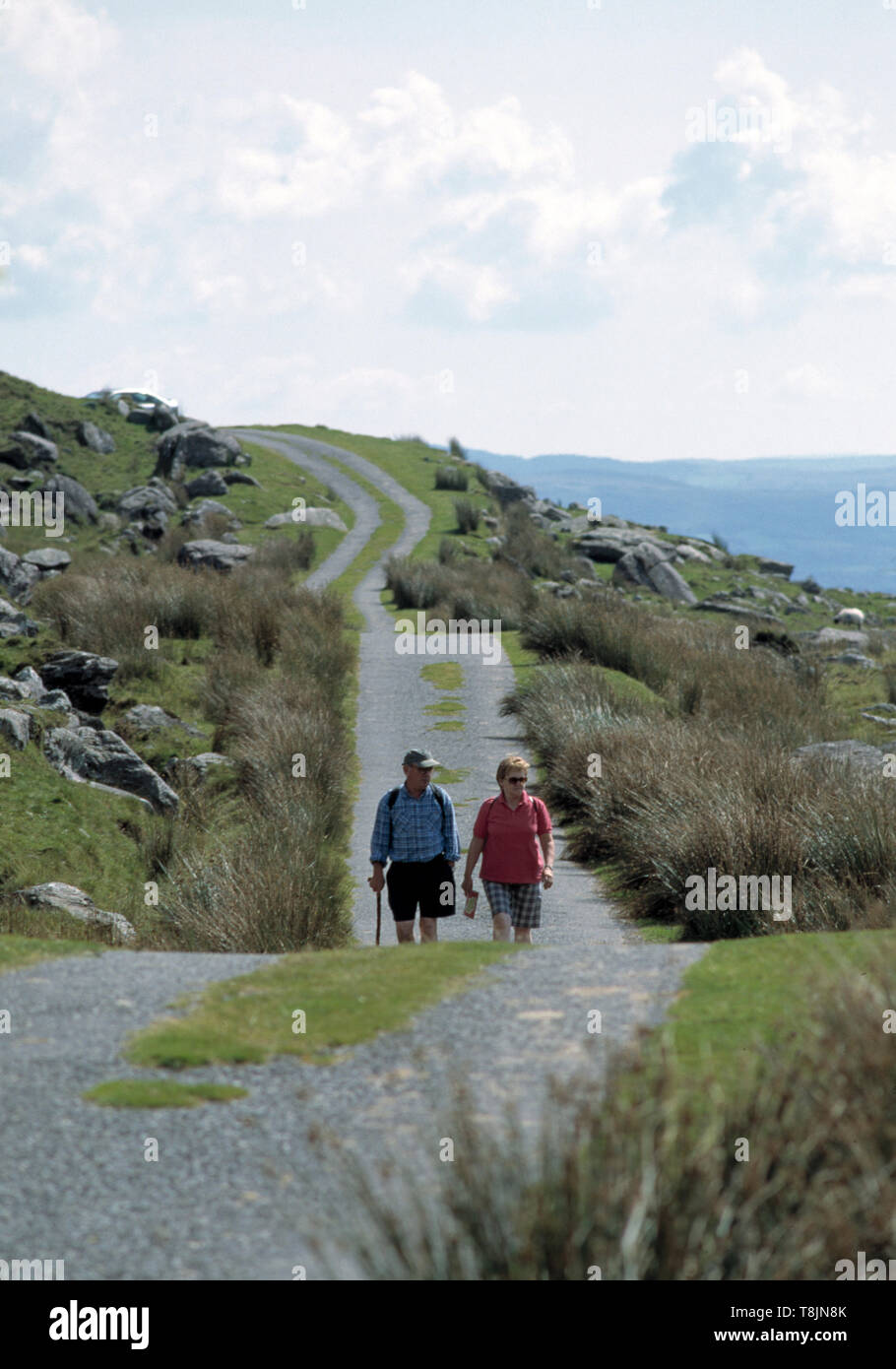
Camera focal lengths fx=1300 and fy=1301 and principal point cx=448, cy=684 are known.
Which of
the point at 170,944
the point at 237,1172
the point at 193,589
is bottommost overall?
the point at 170,944

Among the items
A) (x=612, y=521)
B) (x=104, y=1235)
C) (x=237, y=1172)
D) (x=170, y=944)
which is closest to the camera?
(x=104, y=1235)

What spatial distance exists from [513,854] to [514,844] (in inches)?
2.9

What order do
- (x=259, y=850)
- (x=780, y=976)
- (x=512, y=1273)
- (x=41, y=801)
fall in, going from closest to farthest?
(x=512, y=1273)
(x=780, y=976)
(x=259, y=850)
(x=41, y=801)

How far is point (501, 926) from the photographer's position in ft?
31.1

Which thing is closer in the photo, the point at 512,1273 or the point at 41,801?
the point at 512,1273

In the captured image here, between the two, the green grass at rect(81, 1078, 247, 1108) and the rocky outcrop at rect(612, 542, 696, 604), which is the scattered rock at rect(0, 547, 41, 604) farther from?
the rocky outcrop at rect(612, 542, 696, 604)

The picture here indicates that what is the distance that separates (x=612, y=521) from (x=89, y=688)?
4706 centimetres

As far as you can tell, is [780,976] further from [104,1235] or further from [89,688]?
[89,688]

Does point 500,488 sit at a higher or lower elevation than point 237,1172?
higher

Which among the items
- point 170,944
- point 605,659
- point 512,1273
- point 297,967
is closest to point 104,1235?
point 512,1273

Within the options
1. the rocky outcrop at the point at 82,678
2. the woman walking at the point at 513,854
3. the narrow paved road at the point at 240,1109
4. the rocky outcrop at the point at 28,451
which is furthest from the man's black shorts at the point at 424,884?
the rocky outcrop at the point at 28,451

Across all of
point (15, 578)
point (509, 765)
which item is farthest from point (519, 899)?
point (15, 578)

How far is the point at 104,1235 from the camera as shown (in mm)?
4383

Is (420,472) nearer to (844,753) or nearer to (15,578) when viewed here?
(15,578)
